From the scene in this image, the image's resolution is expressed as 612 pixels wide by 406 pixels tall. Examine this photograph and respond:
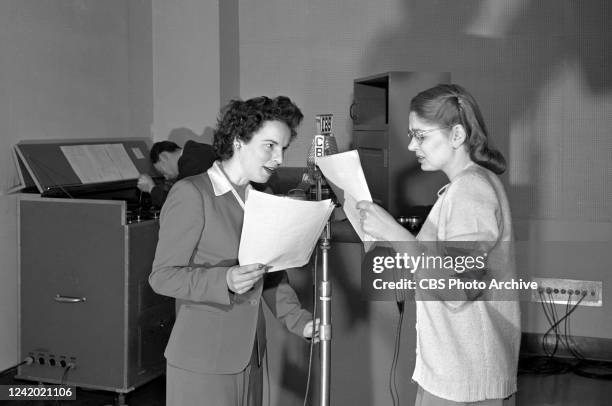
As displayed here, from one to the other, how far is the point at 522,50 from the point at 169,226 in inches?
138

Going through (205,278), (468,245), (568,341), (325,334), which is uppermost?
(468,245)

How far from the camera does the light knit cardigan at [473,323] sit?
197 centimetres

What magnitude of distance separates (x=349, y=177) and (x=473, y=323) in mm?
501

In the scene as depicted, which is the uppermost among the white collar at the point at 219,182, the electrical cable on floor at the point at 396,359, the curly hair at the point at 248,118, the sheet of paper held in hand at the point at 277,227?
the curly hair at the point at 248,118

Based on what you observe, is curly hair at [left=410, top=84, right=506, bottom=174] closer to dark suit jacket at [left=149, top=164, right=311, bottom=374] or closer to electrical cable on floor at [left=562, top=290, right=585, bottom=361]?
dark suit jacket at [left=149, top=164, right=311, bottom=374]

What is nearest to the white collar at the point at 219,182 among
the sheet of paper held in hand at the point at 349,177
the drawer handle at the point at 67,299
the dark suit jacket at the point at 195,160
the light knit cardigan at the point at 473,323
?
the sheet of paper held in hand at the point at 349,177

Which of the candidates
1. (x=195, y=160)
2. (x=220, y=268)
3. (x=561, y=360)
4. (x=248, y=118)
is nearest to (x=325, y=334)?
(x=220, y=268)

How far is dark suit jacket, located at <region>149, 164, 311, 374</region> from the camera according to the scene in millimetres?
2135

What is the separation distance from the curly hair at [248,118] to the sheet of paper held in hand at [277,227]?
30 cm

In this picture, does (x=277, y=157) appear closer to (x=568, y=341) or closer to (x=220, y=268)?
(x=220, y=268)

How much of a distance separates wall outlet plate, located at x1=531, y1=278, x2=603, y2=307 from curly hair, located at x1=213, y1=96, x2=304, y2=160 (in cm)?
326

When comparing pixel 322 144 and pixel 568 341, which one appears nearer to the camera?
pixel 322 144

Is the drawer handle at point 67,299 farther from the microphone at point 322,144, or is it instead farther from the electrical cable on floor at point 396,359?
the electrical cable on floor at point 396,359

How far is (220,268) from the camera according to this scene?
2133 millimetres
